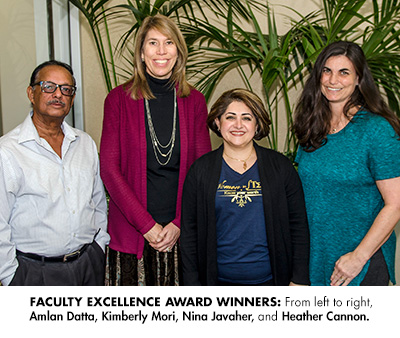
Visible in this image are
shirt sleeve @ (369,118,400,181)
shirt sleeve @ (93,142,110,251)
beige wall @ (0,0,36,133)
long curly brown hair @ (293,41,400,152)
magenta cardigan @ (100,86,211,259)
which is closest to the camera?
shirt sleeve @ (369,118,400,181)

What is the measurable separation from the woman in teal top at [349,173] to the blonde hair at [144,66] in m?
0.57

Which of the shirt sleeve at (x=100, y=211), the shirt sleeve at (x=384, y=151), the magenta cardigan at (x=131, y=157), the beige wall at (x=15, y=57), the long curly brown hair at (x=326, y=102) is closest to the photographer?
the shirt sleeve at (x=384, y=151)

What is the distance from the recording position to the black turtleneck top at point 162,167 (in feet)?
6.02

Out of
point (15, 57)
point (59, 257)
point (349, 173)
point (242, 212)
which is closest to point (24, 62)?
point (15, 57)

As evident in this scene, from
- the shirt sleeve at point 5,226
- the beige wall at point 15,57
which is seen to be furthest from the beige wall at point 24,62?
the shirt sleeve at point 5,226

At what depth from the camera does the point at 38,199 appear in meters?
1.67

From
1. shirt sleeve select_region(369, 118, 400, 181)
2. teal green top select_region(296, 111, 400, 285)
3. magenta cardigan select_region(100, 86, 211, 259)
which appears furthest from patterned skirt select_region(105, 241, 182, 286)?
shirt sleeve select_region(369, 118, 400, 181)

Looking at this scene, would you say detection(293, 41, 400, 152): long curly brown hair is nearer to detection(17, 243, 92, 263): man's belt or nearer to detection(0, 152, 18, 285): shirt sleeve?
detection(17, 243, 92, 263): man's belt

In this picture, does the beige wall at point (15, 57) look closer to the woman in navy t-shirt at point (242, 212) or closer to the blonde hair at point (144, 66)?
the blonde hair at point (144, 66)

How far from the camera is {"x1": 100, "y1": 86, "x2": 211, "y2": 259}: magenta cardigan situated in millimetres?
1793

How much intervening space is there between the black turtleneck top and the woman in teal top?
55 centimetres
